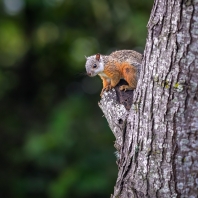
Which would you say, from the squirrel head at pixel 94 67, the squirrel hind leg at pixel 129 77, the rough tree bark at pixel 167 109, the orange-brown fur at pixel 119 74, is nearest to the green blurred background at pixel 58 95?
the squirrel head at pixel 94 67

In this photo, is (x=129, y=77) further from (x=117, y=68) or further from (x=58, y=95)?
(x=58, y=95)

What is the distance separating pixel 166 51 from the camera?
3451mm

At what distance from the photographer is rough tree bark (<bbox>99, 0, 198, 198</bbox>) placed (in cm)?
338

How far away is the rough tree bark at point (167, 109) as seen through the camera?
338cm


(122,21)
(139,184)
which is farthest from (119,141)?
(122,21)

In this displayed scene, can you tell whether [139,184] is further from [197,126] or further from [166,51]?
[166,51]

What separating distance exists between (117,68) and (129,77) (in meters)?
0.29

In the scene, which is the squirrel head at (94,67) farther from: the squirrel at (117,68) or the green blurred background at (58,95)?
the green blurred background at (58,95)

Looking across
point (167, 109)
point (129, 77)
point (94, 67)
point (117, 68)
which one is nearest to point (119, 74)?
point (117, 68)

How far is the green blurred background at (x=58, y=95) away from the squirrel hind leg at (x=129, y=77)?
3298mm

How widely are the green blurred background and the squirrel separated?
281 cm

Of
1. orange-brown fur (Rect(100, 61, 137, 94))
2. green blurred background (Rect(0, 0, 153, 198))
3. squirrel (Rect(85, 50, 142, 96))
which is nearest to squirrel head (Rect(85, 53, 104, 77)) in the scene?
squirrel (Rect(85, 50, 142, 96))

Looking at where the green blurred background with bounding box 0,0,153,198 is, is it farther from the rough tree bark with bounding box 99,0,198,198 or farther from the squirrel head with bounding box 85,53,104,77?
the rough tree bark with bounding box 99,0,198,198

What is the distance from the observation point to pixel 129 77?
15.2 feet
